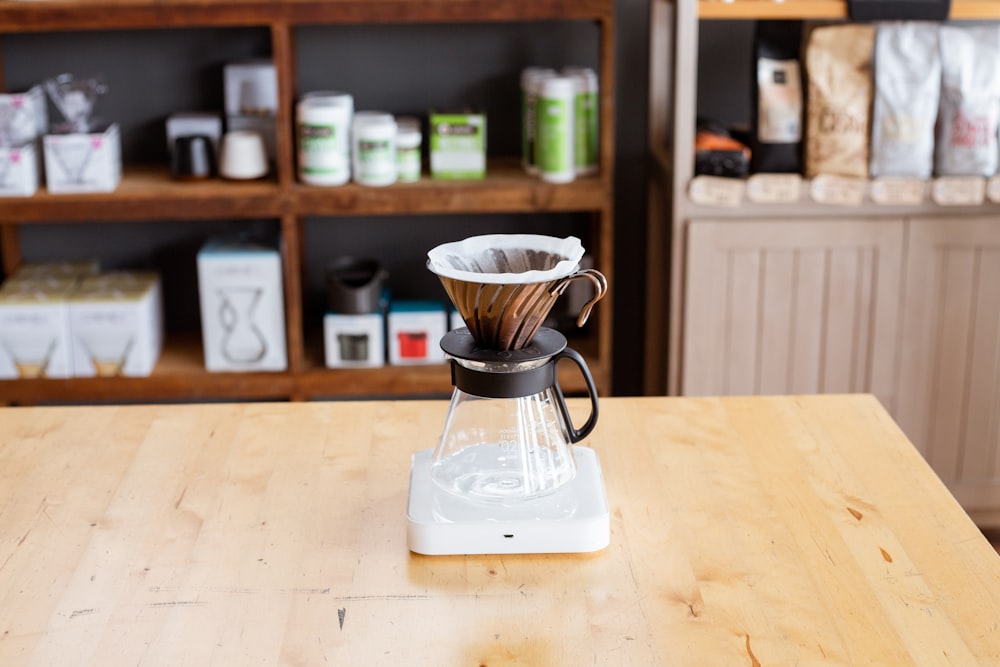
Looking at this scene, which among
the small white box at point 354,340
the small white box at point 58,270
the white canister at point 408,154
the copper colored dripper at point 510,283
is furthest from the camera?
→ the small white box at point 58,270

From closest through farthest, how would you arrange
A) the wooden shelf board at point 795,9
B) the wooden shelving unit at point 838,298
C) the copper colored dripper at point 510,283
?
the copper colored dripper at point 510,283 → the wooden shelf board at point 795,9 → the wooden shelving unit at point 838,298

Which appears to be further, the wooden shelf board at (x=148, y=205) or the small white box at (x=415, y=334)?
the small white box at (x=415, y=334)

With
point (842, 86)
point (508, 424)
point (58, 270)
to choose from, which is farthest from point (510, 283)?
point (58, 270)

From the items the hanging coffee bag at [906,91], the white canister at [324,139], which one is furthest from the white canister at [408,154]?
the hanging coffee bag at [906,91]

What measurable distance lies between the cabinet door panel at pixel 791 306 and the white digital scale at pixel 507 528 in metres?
1.49

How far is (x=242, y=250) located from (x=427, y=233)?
521 millimetres

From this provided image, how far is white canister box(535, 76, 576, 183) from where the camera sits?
2.79 meters

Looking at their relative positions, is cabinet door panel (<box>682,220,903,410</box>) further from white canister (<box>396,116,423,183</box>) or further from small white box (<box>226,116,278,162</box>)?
small white box (<box>226,116,278,162</box>)

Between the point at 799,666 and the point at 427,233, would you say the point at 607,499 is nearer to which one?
the point at 799,666

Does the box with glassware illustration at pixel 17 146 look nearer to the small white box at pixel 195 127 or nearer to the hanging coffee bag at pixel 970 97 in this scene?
the small white box at pixel 195 127

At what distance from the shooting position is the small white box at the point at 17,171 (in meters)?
2.81

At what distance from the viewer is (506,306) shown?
1326 millimetres

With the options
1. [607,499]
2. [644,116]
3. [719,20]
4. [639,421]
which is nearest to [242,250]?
[644,116]

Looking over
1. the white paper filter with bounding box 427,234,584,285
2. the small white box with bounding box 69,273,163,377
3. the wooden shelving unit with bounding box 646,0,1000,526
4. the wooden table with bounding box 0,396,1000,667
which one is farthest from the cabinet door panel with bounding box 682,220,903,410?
the white paper filter with bounding box 427,234,584,285
